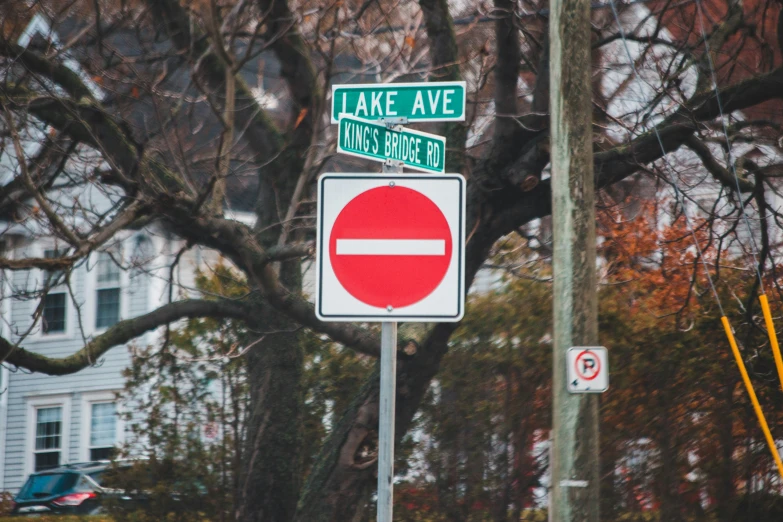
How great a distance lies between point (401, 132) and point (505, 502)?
6.52 m

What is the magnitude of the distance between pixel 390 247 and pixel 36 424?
977 inches

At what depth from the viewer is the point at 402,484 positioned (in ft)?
34.8

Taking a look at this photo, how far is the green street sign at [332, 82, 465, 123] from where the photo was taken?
4.55 metres

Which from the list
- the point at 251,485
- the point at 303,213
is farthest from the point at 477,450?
the point at 303,213

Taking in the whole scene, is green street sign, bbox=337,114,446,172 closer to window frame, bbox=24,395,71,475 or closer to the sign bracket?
the sign bracket

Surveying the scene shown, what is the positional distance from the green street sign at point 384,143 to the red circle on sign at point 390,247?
0.71 feet

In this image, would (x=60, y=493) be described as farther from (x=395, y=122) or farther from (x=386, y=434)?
(x=386, y=434)

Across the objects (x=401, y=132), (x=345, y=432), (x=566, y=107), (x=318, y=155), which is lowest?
(x=345, y=432)

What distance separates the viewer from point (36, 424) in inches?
1050

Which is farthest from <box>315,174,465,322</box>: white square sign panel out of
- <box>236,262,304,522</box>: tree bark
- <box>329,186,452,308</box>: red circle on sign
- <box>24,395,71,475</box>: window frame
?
<box>24,395,71,475</box>: window frame

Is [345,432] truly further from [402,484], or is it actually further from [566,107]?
[566,107]

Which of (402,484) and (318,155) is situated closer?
(402,484)

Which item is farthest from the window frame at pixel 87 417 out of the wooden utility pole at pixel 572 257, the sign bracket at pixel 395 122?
the sign bracket at pixel 395 122

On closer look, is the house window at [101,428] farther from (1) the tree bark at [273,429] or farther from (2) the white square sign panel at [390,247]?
(2) the white square sign panel at [390,247]
